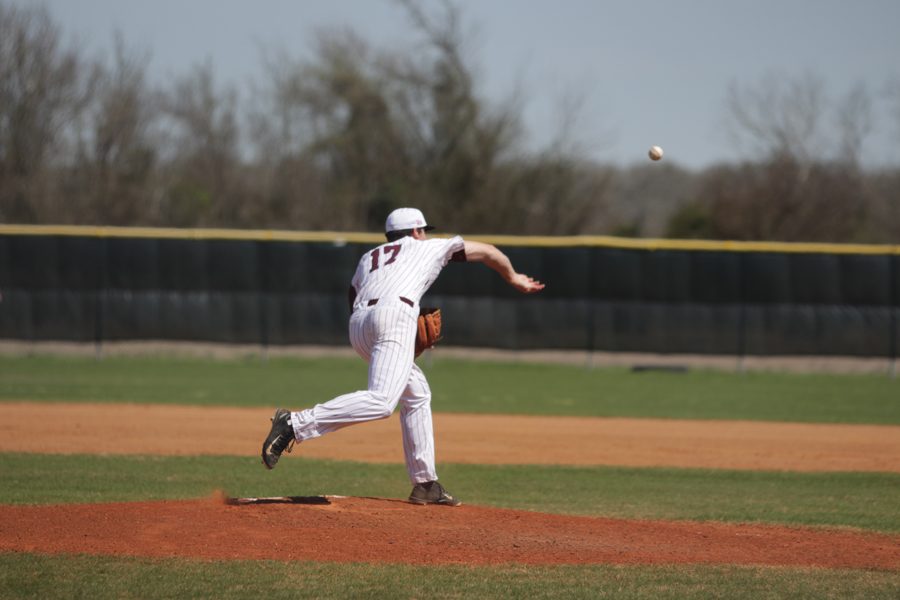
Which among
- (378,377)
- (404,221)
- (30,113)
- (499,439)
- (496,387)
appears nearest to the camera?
(378,377)

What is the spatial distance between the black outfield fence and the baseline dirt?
18.8 ft

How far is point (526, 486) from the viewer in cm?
856

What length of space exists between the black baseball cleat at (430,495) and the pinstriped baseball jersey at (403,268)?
3.69ft

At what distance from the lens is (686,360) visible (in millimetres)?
19109

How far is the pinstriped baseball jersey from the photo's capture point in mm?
6141

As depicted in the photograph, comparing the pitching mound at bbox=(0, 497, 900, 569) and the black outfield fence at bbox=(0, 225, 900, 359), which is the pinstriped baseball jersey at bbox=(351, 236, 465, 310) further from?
the black outfield fence at bbox=(0, 225, 900, 359)

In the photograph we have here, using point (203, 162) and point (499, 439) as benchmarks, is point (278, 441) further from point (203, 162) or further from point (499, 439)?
point (203, 162)

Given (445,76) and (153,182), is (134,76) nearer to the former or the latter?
(153,182)

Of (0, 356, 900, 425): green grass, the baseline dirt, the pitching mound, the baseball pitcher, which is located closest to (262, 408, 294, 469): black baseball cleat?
the baseball pitcher

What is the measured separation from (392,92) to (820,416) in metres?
21.0

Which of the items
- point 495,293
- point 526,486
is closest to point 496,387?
point 495,293

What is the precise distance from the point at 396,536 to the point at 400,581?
0.81m

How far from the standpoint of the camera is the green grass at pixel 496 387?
1426 cm

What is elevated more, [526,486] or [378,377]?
[378,377]
